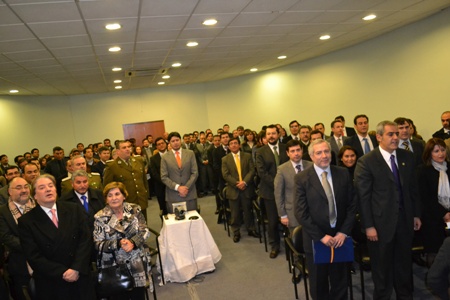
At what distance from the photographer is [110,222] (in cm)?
318

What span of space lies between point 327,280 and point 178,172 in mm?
2801

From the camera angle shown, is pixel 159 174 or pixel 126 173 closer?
pixel 126 173

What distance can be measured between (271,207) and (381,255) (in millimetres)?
1860

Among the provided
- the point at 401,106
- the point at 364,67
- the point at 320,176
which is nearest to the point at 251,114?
the point at 364,67

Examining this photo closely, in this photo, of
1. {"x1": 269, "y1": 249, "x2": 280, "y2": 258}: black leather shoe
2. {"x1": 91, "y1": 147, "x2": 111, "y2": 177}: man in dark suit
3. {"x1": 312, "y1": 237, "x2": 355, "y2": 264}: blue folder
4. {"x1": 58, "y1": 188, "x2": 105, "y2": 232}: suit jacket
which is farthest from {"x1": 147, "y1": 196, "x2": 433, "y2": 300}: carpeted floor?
{"x1": 91, "y1": 147, "x2": 111, "y2": 177}: man in dark suit

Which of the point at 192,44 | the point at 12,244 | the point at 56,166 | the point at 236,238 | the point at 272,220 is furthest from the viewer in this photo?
the point at 56,166

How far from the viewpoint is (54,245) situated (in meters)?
2.80

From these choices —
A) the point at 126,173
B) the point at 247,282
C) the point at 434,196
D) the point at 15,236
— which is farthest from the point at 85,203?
the point at 434,196

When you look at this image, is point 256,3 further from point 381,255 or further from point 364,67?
Result: point 364,67

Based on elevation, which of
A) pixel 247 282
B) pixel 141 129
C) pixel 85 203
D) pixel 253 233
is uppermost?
pixel 141 129

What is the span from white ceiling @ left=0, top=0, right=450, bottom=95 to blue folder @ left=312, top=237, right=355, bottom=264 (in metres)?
3.03

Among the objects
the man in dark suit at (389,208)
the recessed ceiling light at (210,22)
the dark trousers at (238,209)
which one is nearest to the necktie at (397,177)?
the man in dark suit at (389,208)

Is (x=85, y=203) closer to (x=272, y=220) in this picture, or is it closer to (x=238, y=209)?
(x=272, y=220)

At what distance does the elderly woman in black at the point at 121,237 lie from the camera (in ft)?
10.2
